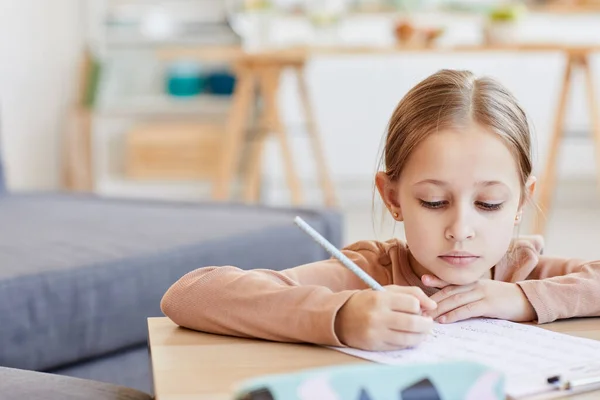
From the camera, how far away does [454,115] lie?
985 mm

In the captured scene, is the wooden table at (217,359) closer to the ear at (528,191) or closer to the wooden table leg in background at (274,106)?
the ear at (528,191)

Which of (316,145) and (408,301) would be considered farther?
(316,145)

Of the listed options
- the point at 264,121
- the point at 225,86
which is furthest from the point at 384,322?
the point at 225,86

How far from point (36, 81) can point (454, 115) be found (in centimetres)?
373

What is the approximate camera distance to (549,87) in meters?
5.05

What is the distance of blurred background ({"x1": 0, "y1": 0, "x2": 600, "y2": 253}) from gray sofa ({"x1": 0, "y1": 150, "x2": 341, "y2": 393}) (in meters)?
1.76

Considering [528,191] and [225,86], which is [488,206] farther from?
[225,86]

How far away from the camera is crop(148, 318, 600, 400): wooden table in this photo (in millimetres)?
764

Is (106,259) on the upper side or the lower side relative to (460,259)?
lower

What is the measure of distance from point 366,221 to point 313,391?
3923 millimetres

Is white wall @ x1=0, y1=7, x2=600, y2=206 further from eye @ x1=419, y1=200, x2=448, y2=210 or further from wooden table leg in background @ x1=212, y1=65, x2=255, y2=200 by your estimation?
eye @ x1=419, y1=200, x2=448, y2=210

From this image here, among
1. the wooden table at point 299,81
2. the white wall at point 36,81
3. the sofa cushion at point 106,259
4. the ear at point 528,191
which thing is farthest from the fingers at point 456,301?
the white wall at point 36,81

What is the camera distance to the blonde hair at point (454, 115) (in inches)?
38.8

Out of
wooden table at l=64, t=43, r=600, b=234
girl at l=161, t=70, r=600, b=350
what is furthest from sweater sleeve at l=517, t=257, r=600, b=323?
wooden table at l=64, t=43, r=600, b=234
